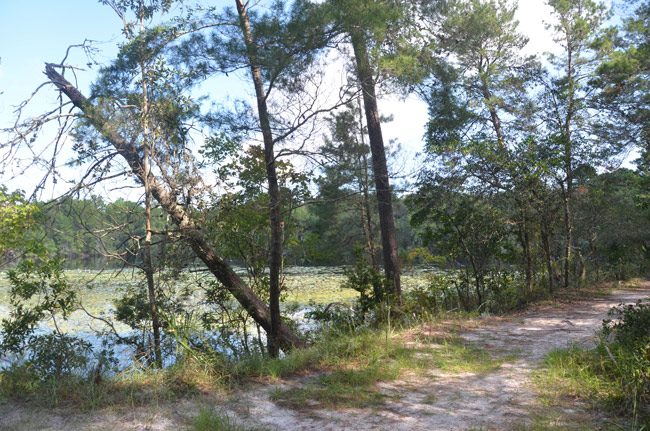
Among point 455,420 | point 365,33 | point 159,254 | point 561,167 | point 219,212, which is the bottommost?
point 455,420

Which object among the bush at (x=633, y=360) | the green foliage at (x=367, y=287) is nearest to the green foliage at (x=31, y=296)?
the green foliage at (x=367, y=287)

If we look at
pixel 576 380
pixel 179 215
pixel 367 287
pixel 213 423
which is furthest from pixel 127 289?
pixel 576 380

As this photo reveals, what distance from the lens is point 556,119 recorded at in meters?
12.5

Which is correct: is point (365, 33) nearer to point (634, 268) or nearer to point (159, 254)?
point (159, 254)

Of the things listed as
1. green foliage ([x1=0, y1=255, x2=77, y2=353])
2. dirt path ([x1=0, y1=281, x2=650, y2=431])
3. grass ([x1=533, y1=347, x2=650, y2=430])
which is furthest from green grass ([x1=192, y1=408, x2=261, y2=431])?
green foliage ([x1=0, y1=255, x2=77, y2=353])

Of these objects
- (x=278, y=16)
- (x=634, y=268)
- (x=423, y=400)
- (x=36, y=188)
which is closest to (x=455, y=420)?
(x=423, y=400)

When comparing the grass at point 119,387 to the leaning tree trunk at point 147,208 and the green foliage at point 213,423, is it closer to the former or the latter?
the green foliage at point 213,423

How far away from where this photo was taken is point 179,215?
21.6ft

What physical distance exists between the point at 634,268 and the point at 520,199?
11.8m

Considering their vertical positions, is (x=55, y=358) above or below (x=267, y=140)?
below

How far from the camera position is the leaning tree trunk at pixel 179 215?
6.00m

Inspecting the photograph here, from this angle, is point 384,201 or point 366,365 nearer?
point 366,365

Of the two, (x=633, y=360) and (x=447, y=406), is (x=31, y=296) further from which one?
(x=633, y=360)

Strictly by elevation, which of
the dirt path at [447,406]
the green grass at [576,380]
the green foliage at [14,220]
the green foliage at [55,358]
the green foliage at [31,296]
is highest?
the green foliage at [14,220]
